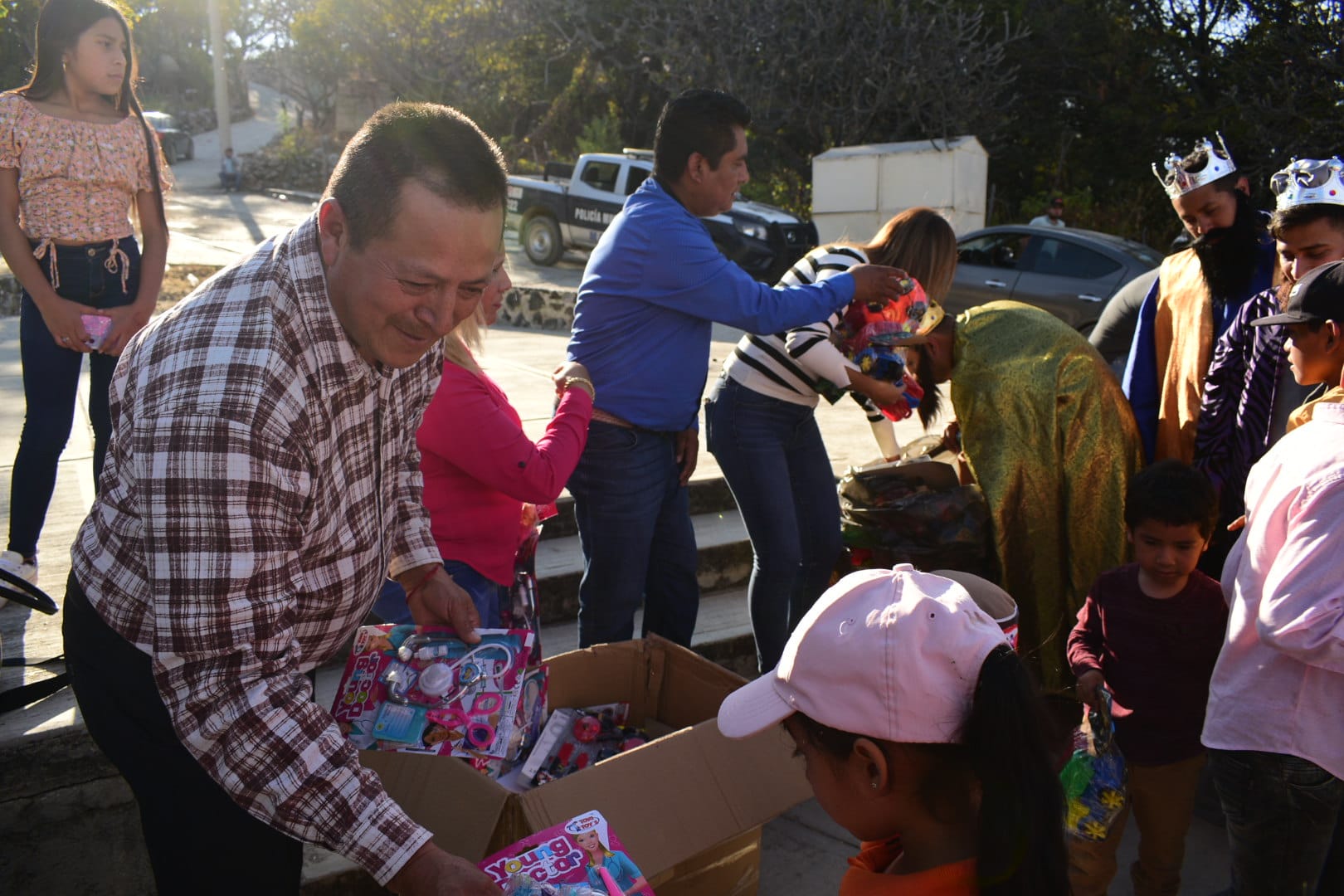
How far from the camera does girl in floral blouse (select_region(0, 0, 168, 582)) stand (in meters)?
3.29

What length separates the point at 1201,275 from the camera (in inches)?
149

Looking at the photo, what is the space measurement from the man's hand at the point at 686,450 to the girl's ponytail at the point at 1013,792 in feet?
6.85

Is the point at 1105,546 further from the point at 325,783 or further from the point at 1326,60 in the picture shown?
the point at 1326,60

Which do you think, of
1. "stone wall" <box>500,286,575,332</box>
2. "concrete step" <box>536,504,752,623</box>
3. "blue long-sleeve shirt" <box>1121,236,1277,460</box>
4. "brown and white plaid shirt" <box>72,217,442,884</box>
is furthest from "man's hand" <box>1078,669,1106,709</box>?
"stone wall" <box>500,286,575,332</box>

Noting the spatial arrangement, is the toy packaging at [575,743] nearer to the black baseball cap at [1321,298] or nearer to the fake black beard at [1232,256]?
the black baseball cap at [1321,298]

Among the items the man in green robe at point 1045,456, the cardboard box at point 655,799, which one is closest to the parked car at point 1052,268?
the man in green robe at point 1045,456

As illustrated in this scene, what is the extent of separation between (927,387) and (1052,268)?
8143 mm

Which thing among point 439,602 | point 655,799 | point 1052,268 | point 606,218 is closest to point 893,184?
point 606,218

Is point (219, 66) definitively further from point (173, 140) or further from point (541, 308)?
point (541, 308)

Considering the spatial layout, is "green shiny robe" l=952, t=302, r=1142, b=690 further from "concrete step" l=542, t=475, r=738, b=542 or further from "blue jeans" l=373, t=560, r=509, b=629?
"blue jeans" l=373, t=560, r=509, b=629

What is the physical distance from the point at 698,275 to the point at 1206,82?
18.0m

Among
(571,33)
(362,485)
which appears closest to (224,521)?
(362,485)

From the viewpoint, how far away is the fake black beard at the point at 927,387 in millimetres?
3973

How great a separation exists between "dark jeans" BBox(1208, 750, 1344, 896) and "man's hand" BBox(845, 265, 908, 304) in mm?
1614
